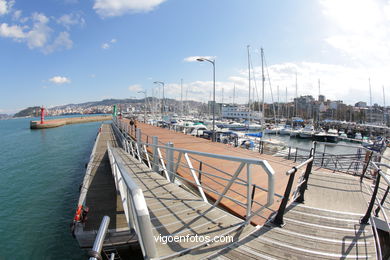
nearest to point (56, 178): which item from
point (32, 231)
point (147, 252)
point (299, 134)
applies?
point (32, 231)

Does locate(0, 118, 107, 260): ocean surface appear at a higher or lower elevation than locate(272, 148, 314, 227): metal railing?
lower

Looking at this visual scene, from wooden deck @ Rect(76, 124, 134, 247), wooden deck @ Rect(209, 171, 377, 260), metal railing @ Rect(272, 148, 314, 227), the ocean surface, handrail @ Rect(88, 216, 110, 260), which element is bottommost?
the ocean surface

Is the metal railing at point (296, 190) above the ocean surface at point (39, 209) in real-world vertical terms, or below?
above

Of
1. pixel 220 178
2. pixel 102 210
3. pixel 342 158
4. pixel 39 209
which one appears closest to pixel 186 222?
pixel 220 178

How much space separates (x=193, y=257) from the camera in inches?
100

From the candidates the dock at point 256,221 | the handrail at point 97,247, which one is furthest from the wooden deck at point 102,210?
the handrail at point 97,247

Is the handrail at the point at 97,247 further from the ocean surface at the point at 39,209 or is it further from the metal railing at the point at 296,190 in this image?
the ocean surface at the point at 39,209

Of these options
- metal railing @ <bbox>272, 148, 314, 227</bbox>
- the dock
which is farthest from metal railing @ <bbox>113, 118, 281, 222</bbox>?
metal railing @ <bbox>272, 148, 314, 227</bbox>

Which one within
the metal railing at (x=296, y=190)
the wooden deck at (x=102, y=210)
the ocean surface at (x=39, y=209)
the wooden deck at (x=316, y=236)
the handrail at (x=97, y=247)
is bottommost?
the ocean surface at (x=39, y=209)

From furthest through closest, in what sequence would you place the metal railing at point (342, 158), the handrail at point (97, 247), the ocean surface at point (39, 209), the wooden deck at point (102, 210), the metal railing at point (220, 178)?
the ocean surface at point (39, 209) < the metal railing at point (342, 158) < the wooden deck at point (102, 210) < the metal railing at point (220, 178) < the handrail at point (97, 247)

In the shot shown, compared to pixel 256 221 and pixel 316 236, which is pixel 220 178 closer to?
pixel 256 221

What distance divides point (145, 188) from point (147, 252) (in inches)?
120

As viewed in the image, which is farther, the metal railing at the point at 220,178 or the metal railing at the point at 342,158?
the metal railing at the point at 342,158

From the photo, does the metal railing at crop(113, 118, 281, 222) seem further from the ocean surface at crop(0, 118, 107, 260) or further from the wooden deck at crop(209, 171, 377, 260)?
the ocean surface at crop(0, 118, 107, 260)
